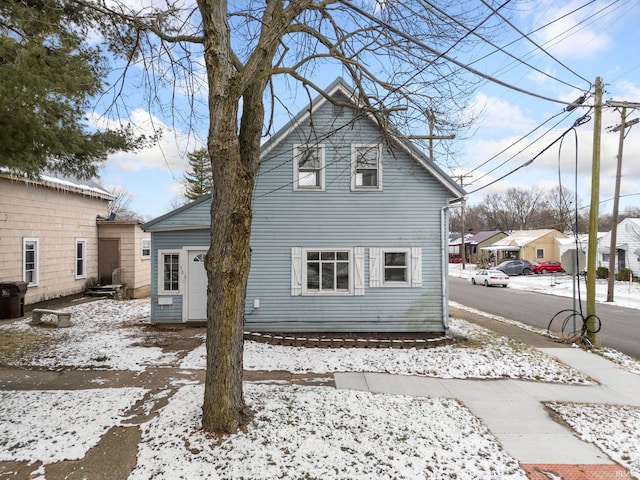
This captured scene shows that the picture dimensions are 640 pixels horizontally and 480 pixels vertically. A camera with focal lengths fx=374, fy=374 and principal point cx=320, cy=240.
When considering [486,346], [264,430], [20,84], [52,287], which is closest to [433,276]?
[486,346]

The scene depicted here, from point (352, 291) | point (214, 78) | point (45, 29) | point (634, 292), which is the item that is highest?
point (45, 29)

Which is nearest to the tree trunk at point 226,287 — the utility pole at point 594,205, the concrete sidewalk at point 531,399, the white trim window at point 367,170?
the concrete sidewalk at point 531,399

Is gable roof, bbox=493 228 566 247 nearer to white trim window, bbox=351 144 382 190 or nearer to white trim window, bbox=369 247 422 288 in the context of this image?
white trim window, bbox=369 247 422 288

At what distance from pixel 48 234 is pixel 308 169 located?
34.5 feet

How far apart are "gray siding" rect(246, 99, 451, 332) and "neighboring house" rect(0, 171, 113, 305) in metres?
6.77

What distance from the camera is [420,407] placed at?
211 inches

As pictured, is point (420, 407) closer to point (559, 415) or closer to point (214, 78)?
point (559, 415)

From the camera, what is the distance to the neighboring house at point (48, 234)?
12.1 meters

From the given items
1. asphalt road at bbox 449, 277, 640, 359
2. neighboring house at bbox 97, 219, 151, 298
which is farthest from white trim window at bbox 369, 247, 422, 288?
neighboring house at bbox 97, 219, 151, 298

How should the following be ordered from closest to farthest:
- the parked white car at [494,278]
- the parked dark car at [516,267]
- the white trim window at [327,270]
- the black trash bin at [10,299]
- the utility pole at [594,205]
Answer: the utility pole at [594,205] < the white trim window at [327,270] < the black trash bin at [10,299] < the parked white car at [494,278] < the parked dark car at [516,267]

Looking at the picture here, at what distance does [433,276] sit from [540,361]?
3.18 m

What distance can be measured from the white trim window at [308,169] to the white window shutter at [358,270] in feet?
6.58

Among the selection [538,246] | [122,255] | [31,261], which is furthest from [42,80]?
[538,246]

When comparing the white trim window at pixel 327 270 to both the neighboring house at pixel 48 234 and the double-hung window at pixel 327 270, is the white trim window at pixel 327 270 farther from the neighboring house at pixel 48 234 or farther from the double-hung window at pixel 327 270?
the neighboring house at pixel 48 234
